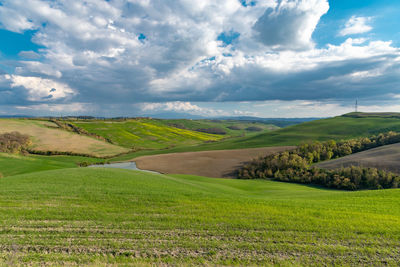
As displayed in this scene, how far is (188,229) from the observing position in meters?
10.5

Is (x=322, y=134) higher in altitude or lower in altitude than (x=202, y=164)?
higher

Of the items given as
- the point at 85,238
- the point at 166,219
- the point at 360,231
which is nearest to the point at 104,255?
the point at 85,238

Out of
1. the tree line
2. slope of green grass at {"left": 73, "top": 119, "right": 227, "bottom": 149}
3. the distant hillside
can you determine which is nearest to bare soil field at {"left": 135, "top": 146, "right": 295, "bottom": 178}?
the tree line

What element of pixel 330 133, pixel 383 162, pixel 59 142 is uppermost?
pixel 330 133

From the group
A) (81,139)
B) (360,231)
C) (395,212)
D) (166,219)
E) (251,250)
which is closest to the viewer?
(251,250)

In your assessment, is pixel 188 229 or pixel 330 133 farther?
pixel 330 133

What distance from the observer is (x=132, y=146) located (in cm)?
8475

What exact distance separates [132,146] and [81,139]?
19676mm

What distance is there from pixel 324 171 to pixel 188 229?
29386 mm

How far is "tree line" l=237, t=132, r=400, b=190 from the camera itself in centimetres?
2588

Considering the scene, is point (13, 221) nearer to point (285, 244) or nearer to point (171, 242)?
point (171, 242)

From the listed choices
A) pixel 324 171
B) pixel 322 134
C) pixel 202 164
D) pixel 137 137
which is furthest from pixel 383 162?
pixel 137 137

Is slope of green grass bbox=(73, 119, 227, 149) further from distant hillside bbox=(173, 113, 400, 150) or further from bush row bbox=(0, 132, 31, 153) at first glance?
bush row bbox=(0, 132, 31, 153)

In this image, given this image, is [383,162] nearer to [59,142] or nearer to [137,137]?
[59,142]
